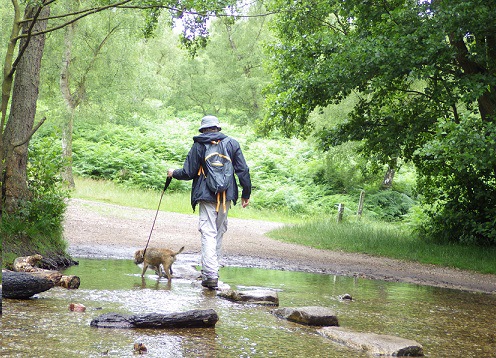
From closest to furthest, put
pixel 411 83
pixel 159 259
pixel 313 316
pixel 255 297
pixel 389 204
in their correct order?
1. pixel 313 316
2. pixel 255 297
3. pixel 159 259
4. pixel 411 83
5. pixel 389 204

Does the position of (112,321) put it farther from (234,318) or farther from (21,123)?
(21,123)

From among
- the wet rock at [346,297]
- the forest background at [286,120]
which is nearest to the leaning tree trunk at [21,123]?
the forest background at [286,120]

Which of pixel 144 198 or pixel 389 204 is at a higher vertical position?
pixel 389 204

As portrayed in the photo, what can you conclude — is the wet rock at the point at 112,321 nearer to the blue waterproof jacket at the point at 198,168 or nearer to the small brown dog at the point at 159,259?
the blue waterproof jacket at the point at 198,168

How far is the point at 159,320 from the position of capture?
5.05m

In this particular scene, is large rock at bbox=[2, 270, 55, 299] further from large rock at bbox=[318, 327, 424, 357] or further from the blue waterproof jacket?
large rock at bbox=[318, 327, 424, 357]

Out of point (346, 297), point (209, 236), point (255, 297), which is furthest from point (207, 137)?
point (346, 297)

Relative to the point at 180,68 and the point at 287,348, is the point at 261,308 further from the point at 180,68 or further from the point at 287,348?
the point at 180,68

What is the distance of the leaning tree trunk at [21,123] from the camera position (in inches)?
336

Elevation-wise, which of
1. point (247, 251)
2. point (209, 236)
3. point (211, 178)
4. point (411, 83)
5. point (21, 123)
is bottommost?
point (247, 251)

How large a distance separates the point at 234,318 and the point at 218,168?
2430 millimetres

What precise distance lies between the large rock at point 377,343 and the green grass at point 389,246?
8.98 meters

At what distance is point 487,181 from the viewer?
1648cm

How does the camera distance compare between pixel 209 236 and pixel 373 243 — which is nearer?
pixel 209 236
